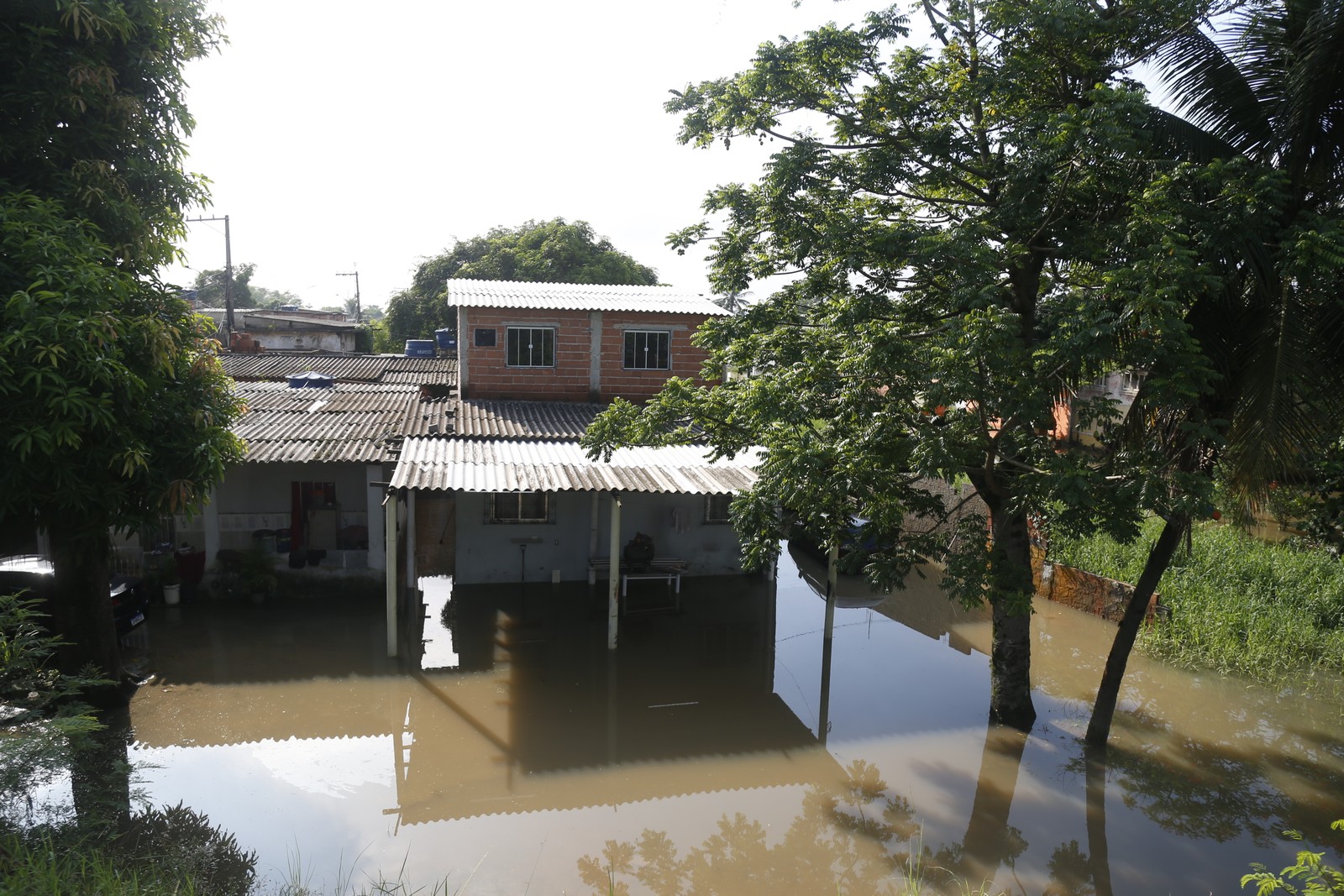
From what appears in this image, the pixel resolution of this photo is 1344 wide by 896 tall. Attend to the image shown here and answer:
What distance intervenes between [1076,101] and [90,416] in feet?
30.9

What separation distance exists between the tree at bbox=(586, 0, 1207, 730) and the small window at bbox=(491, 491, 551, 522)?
18.3 feet

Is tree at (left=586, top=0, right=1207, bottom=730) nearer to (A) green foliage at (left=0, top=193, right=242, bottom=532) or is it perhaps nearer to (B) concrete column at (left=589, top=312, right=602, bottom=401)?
(A) green foliage at (left=0, top=193, right=242, bottom=532)

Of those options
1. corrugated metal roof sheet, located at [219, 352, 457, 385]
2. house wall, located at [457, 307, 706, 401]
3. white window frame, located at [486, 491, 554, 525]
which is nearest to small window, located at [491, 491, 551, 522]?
white window frame, located at [486, 491, 554, 525]

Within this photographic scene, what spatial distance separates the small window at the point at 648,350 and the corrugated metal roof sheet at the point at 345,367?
5.44 m

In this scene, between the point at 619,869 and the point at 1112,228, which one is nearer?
the point at 619,869

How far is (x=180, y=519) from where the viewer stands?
13617 millimetres

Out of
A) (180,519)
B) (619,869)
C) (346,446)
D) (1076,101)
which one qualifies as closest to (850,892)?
(619,869)

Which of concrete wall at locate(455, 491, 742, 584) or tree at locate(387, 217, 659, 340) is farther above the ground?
tree at locate(387, 217, 659, 340)

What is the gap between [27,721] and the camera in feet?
19.3

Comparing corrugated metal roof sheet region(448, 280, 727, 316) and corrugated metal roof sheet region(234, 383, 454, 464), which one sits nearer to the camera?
corrugated metal roof sheet region(234, 383, 454, 464)

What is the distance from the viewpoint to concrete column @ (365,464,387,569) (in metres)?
13.7

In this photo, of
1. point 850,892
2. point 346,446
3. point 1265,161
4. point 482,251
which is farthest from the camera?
point 482,251

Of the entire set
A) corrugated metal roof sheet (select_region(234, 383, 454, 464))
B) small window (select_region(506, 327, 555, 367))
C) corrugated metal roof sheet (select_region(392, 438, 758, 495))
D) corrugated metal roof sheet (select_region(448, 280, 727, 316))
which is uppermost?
corrugated metal roof sheet (select_region(448, 280, 727, 316))

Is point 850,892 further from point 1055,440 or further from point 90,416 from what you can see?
point 90,416
